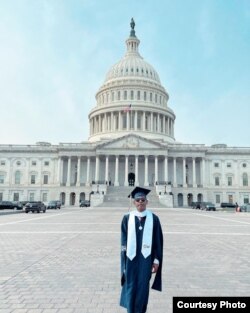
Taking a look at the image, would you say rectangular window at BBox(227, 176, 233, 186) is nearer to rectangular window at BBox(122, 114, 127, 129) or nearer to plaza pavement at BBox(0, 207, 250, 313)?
rectangular window at BBox(122, 114, 127, 129)

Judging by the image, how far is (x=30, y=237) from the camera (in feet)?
50.2

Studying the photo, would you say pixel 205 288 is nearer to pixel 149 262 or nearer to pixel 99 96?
pixel 149 262

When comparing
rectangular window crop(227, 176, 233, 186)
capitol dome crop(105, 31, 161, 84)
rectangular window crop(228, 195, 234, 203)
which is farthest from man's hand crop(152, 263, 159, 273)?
capitol dome crop(105, 31, 161, 84)

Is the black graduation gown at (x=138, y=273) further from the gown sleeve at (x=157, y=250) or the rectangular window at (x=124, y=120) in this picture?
the rectangular window at (x=124, y=120)

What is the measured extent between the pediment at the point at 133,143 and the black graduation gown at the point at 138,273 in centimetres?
7724

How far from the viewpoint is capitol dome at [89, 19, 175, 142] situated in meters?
95.6

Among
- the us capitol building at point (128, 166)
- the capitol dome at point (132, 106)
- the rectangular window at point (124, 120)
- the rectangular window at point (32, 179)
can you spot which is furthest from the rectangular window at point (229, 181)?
the rectangular window at point (32, 179)

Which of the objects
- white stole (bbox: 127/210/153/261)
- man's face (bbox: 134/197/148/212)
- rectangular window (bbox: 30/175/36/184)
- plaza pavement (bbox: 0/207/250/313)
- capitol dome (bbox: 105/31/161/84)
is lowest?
plaza pavement (bbox: 0/207/250/313)

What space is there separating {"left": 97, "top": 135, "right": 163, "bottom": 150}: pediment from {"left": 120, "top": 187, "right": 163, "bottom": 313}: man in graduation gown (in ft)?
253

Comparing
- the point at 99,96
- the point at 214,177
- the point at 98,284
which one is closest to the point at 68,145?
the point at 99,96

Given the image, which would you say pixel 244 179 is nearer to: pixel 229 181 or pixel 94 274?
pixel 229 181

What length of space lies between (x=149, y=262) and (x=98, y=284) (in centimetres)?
285

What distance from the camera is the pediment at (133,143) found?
82.4 metres

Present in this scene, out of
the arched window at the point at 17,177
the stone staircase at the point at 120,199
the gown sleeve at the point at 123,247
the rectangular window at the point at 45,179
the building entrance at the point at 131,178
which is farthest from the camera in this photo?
the arched window at the point at 17,177
